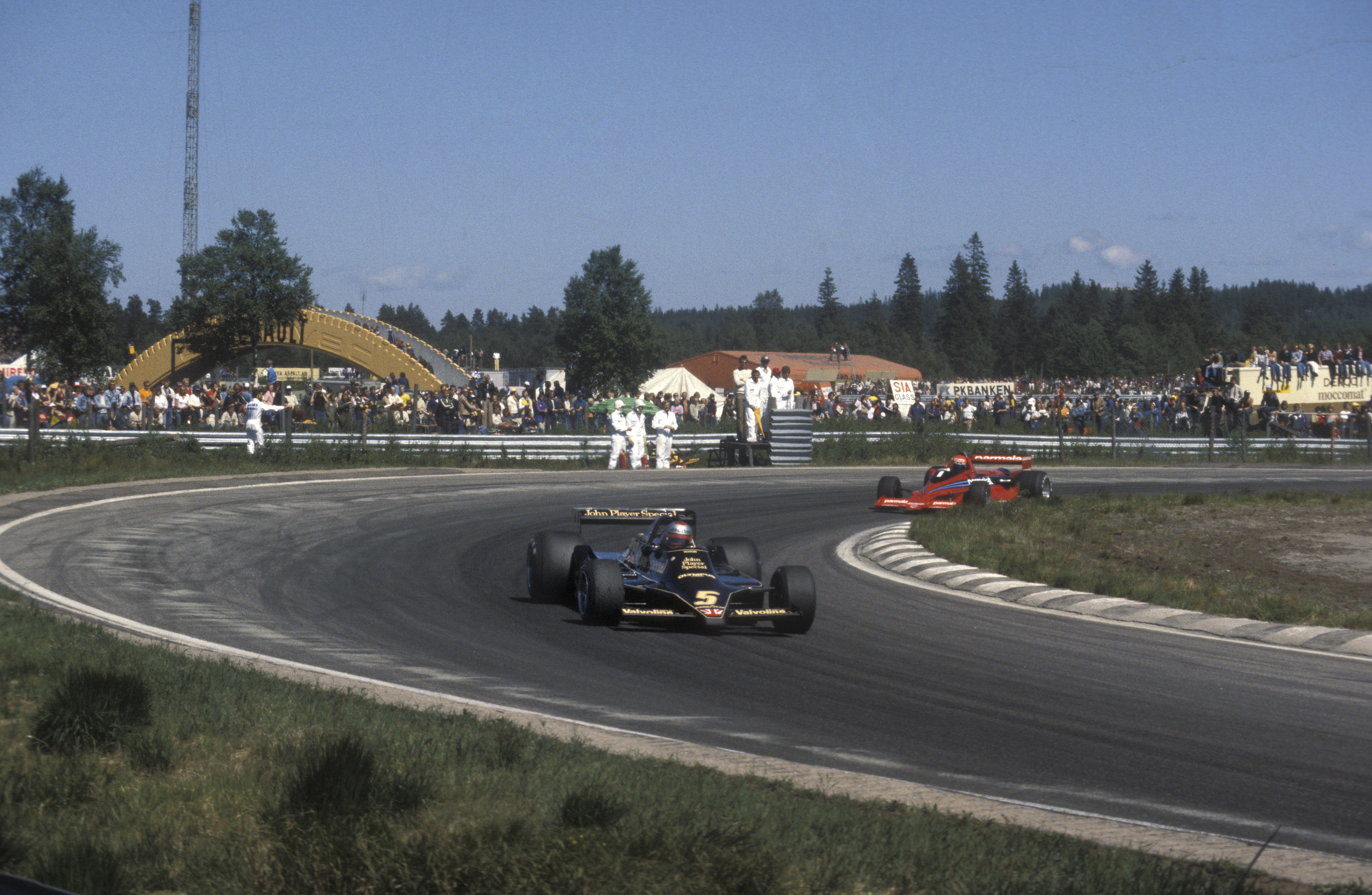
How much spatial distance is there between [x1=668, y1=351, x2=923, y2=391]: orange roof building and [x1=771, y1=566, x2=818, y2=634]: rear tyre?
2552 inches

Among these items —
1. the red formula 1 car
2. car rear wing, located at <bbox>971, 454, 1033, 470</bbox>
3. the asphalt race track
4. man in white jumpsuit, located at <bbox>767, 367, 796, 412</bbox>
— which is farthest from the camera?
man in white jumpsuit, located at <bbox>767, 367, 796, 412</bbox>

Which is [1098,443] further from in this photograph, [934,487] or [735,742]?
[735,742]

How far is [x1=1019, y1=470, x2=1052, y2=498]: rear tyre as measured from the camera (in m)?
20.3

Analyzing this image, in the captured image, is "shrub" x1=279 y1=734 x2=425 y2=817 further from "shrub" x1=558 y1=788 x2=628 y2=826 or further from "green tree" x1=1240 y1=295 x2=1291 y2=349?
"green tree" x1=1240 y1=295 x2=1291 y2=349

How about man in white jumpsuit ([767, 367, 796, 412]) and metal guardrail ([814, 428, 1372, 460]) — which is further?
metal guardrail ([814, 428, 1372, 460])

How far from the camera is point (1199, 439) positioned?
33.3 m

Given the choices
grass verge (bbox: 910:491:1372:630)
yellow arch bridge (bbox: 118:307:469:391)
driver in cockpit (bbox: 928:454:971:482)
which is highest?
yellow arch bridge (bbox: 118:307:469:391)

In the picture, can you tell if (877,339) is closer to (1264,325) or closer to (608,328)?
(1264,325)

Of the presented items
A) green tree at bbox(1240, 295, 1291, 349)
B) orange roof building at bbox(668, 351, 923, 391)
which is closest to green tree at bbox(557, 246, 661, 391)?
orange roof building at bbox(668, 351, 923, 391)

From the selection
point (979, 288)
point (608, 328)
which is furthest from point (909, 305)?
point (608, 328)

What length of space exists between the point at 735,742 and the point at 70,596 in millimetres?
7018

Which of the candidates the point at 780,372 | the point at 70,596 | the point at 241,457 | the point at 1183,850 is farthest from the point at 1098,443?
the point at 1183,850

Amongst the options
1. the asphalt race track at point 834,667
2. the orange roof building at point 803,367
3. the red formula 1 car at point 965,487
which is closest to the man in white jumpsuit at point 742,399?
the red formula 1 car at point 965,487

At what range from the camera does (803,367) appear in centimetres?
8675
